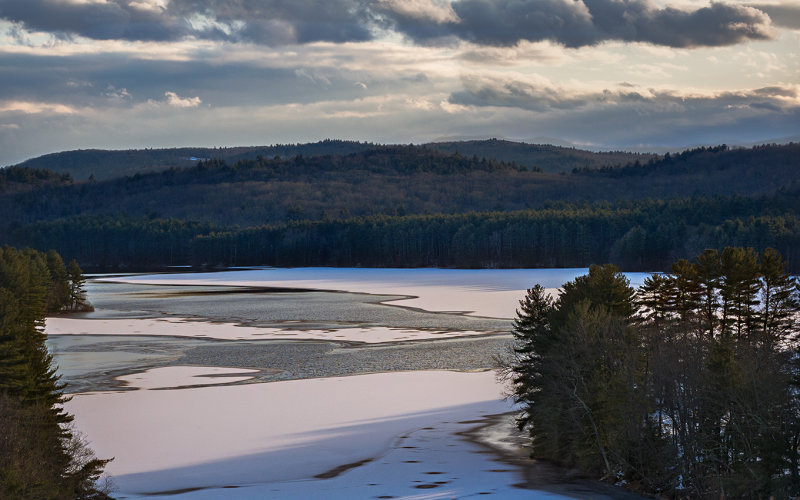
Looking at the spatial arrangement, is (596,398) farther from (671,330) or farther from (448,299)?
(448,299)

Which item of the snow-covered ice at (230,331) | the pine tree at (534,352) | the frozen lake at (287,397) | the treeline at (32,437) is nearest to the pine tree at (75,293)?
the frozen lake at (287,397)

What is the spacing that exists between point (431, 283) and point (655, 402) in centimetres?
10380

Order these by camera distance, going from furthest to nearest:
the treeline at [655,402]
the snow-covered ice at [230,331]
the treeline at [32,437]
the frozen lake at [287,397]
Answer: the snow-covered ice at [230,331] < the frozen lake at [287,397] < the treeline at [655,402] < the treeline at [32,437]

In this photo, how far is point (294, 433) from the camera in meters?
40.4

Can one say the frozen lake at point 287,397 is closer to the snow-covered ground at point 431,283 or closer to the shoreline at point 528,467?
the shoreline at point 528,467

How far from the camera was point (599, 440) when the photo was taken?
35219mm

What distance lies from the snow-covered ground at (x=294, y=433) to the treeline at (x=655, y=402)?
3.78 metres

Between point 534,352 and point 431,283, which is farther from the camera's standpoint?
point 431,283

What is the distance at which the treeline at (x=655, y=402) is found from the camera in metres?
28.9

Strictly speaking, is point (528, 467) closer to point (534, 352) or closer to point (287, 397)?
point (534, 352)

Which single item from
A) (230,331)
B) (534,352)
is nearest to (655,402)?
(534,352)

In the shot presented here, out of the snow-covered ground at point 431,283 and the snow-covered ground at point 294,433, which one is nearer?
the snow-covered ground at point 294,433

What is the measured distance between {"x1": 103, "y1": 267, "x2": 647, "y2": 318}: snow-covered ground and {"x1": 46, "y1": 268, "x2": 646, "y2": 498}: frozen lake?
470 cm

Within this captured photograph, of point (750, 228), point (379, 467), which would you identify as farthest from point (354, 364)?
point (750, 228)
